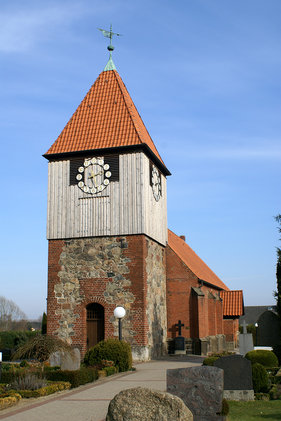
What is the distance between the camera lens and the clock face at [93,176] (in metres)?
23.5

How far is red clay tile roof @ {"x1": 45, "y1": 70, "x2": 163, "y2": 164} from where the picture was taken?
24.0 metres

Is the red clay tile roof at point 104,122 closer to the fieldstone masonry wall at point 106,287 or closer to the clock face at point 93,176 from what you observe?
the clock face at point 93,176

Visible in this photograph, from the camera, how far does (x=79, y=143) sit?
964 inches

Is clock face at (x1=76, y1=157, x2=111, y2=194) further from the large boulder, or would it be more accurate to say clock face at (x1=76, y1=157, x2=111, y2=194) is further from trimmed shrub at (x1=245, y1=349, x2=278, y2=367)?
the large boulder

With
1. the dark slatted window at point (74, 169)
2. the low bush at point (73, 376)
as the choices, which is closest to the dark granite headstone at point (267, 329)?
the dark slatted window at point (74, 169)

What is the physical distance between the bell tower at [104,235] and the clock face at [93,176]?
5 centimetres

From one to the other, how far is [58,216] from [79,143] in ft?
12.6

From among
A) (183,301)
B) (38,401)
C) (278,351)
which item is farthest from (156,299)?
(38,401)

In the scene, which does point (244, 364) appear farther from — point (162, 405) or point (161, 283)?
point (161, 283)

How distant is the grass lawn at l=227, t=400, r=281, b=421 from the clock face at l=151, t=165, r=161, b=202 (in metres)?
14.4

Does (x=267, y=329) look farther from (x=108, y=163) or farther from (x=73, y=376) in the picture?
(x=73, y=376)

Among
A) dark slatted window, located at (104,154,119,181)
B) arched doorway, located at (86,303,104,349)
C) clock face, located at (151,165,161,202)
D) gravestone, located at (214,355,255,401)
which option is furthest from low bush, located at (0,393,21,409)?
clock face, located at (151,165,161,202)

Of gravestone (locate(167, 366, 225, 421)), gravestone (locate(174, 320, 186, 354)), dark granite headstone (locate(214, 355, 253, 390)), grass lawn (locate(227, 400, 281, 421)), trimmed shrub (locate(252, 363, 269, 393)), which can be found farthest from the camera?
gravestone (locate(174, 320, 186, 354))

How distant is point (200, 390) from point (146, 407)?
278 cm
